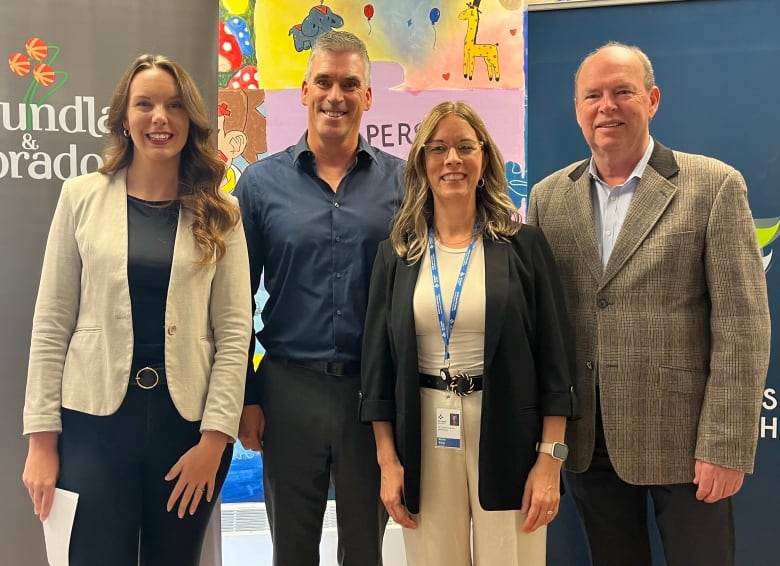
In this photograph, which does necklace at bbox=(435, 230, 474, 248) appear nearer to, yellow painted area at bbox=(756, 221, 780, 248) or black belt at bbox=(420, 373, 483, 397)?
black belt at bbox=(420, 373, 483, 397)

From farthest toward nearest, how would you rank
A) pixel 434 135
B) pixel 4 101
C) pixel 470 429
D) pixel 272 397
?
pixel 4 101, pixel 272 397, pixel 434 135, pixel 470 429

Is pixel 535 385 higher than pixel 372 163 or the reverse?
the reverse

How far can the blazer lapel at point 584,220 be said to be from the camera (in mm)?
1842

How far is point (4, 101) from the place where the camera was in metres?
2.22

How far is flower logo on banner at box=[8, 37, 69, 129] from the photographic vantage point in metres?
2.22

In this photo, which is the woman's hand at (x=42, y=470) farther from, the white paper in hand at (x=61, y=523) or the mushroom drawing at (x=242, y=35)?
the mushroom drawing at (x=242, y=35)

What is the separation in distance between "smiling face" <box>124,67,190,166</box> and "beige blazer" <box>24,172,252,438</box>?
0.44 feet

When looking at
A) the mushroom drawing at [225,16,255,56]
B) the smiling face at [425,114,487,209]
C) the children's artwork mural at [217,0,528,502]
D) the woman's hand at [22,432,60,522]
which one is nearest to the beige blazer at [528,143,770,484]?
the smiling face at [425,114,487,209]

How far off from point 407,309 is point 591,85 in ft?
2.95

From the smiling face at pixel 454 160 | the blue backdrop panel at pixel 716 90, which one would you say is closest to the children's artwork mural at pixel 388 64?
the blue backdrop panel at pixel 716 90

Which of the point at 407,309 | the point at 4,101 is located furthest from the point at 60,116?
the point at 407,309

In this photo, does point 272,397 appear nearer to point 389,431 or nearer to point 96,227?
point 389,431

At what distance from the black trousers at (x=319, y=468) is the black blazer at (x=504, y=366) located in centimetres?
20

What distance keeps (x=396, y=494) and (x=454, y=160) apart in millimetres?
967
